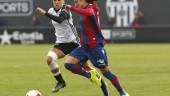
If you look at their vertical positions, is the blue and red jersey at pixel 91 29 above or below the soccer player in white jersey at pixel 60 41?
above

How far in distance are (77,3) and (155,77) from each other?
18.7ft

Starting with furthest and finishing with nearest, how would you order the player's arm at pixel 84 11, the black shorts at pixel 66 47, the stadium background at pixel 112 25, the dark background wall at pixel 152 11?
the dark background wall at pixel 152 11
the stadium background at pixel 112 25
the black shorts at pixel 66 47
the player's arm at pixel 84 11

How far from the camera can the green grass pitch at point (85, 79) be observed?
14.7 metres

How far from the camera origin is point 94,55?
1294 centimetres

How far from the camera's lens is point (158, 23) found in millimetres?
42375

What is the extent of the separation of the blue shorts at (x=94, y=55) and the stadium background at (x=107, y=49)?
1.28m

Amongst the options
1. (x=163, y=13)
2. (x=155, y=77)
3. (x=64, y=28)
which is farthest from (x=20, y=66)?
(x=163, y=13)

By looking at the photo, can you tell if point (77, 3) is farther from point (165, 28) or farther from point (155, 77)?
point (165, 28)

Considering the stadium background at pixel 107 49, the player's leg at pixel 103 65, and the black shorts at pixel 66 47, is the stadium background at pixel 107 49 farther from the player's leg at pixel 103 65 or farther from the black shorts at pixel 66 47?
the player's leg at pixel 103 65

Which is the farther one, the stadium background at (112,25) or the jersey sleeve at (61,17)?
the stadium background at (112,25)

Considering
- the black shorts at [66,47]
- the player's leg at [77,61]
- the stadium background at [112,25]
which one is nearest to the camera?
the player's leg at [77,61]

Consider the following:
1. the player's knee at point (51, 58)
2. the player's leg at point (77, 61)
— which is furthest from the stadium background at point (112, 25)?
the player's leg at point (77, 61)

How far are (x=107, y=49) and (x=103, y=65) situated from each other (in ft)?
66.8

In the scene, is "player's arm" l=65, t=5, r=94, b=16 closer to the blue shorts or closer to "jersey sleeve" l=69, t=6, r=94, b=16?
"jersey sleeve" l=69, t=6, r=94, b=16
